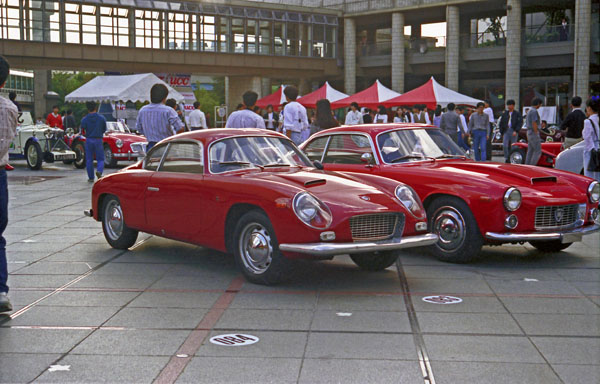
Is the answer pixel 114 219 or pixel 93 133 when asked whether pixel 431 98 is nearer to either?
pixel 93 133

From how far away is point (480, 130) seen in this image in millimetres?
18734

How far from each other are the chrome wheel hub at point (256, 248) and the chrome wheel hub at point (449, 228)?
2.16 m

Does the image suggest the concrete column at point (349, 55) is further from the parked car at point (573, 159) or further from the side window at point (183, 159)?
the side window at point (183, 159)

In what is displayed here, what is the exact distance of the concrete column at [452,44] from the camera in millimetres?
47562

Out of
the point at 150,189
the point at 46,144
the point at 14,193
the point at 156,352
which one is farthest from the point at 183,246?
the point at 46,144

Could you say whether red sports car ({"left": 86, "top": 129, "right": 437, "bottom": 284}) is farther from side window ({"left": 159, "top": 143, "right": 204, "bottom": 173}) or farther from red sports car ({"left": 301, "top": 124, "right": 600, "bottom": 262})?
red sports car ({"left": 301, "top": 124, "right": 600, "bottom": 262})

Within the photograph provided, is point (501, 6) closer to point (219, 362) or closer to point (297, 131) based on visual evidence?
point (297, 131)

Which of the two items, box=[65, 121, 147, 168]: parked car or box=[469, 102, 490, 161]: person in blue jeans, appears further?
box=[65, 121, 147, 168]: parked car

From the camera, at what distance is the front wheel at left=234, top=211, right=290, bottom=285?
6.48 metres

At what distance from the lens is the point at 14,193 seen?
14.9 meters

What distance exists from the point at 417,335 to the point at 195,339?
4.84 feet

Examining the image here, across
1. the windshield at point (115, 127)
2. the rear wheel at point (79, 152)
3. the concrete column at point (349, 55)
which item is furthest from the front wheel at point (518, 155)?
the concrete column at point (349, 55)

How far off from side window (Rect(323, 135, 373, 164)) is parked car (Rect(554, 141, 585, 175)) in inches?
237

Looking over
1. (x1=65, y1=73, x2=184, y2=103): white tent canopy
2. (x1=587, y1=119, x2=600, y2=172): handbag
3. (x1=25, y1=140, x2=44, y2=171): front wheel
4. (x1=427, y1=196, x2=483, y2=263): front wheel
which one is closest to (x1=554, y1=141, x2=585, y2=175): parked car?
(x1=587, y1=119, x2=600, y2=172): handbag
